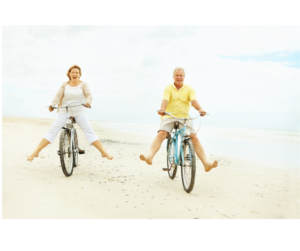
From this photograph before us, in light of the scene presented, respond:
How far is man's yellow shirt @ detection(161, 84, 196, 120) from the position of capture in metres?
3.80

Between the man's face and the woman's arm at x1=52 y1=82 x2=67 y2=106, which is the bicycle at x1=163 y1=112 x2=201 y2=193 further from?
the woman's arm at x1=52 y1=82 x2=67 y2=106

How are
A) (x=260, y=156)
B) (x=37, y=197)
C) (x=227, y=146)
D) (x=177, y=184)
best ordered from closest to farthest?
(x=37, y=197) < (x=177, y=184) < (x=260, y=156) < (x=227, y=146)

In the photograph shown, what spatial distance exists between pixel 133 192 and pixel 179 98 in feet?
4.94

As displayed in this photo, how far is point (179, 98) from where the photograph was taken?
382cm

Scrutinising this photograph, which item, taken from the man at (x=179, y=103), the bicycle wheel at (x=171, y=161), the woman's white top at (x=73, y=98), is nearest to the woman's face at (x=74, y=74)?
the woman's white top at (x=73, y=98)

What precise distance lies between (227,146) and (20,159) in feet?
20.9

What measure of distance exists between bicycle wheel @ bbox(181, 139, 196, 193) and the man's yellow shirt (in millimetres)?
469

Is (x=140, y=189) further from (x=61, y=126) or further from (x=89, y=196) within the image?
(x=61, y=126)

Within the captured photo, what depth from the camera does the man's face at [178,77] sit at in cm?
377

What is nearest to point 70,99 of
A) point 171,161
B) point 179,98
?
point 179,98

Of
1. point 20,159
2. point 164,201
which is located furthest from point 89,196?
point 20,159

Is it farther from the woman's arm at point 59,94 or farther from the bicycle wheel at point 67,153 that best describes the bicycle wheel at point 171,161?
the woman's arm at point 59,94

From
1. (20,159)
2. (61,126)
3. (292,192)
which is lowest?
(292,192)

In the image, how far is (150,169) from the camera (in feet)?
16.9
